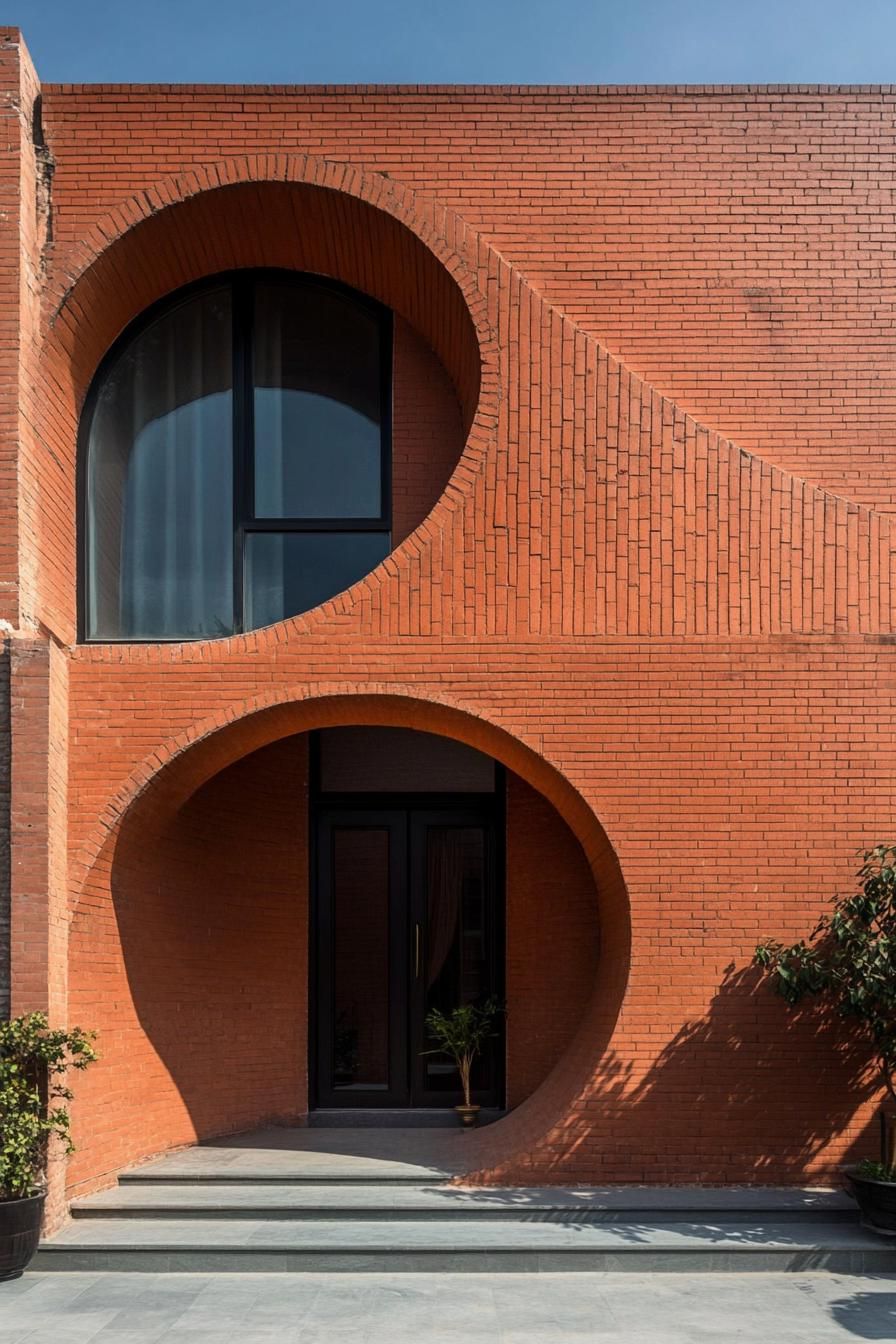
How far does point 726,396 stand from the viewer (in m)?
9.59

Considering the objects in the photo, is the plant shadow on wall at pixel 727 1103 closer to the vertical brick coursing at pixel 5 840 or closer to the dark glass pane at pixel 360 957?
the dark glass pane at pixel 360 957

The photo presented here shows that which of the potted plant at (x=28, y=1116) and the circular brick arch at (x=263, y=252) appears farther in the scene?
the circular brick arch at (x=263, y=252)

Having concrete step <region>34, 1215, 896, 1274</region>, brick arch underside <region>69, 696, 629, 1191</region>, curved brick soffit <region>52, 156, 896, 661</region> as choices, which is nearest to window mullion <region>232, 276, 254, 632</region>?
curved brick soffit <region>52, 156, 896, 661</region>

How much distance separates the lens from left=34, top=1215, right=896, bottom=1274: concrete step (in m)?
7.61

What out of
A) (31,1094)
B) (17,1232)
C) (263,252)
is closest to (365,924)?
(31,1094)

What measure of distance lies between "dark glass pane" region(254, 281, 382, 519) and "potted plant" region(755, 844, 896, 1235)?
14.8ft

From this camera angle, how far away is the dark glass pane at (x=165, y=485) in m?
9.93

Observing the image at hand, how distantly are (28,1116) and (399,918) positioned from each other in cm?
428

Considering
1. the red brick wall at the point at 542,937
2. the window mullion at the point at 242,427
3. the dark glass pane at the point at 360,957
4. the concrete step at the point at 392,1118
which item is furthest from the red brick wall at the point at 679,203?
the concrete step at the point at 392,1118

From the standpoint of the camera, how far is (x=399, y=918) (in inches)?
450

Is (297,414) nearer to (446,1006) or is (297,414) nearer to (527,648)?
(527,648)

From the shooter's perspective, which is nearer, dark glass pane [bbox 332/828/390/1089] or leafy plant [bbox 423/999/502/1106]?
leafy plant [bbox 423/999/502/1106]

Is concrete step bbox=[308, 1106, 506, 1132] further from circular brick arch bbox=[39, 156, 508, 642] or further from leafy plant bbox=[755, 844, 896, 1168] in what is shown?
circular brick arch bbox=[39, 156, 508, 642]

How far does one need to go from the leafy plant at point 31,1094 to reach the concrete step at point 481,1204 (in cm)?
73
